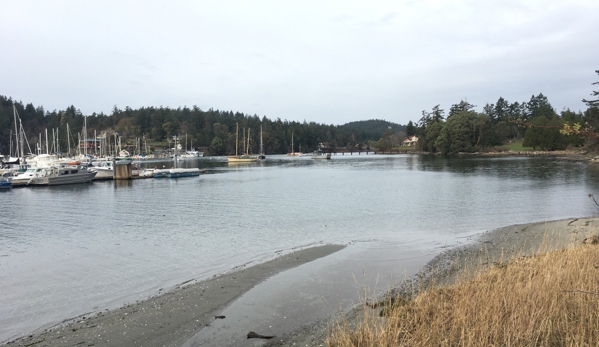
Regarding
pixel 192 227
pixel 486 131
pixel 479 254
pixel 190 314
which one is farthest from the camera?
pixel 486 131

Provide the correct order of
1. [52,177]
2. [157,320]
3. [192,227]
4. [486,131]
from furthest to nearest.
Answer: [486,131], [52,177], [192,227], [157,320]

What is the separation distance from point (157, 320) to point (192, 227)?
1660 cm

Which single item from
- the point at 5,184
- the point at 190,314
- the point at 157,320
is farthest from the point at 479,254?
the point at 5,184

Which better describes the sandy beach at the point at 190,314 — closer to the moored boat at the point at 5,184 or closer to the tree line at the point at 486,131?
the moored boat at the point at 5,184

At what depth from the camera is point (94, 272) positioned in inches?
656

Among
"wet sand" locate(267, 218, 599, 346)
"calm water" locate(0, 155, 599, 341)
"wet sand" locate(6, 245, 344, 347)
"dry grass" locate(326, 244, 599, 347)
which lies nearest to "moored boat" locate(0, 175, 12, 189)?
"calm water" locate(0, 155, 599, 341)

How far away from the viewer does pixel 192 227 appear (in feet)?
89.0

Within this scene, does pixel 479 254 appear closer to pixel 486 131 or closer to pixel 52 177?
pixel 52 177

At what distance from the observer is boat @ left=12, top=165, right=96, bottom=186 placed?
6072 centimetres

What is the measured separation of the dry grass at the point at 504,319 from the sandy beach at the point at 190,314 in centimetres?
151

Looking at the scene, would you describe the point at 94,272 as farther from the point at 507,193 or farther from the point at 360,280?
the point at 507,193

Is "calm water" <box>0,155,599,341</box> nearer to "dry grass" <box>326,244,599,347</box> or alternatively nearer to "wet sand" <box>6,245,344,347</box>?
"wet sand" <box>6,245,344,347</box>

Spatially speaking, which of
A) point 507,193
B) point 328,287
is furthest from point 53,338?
point 507,193

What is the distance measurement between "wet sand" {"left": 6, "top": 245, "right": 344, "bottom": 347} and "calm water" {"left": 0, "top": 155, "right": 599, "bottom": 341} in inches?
42.2
